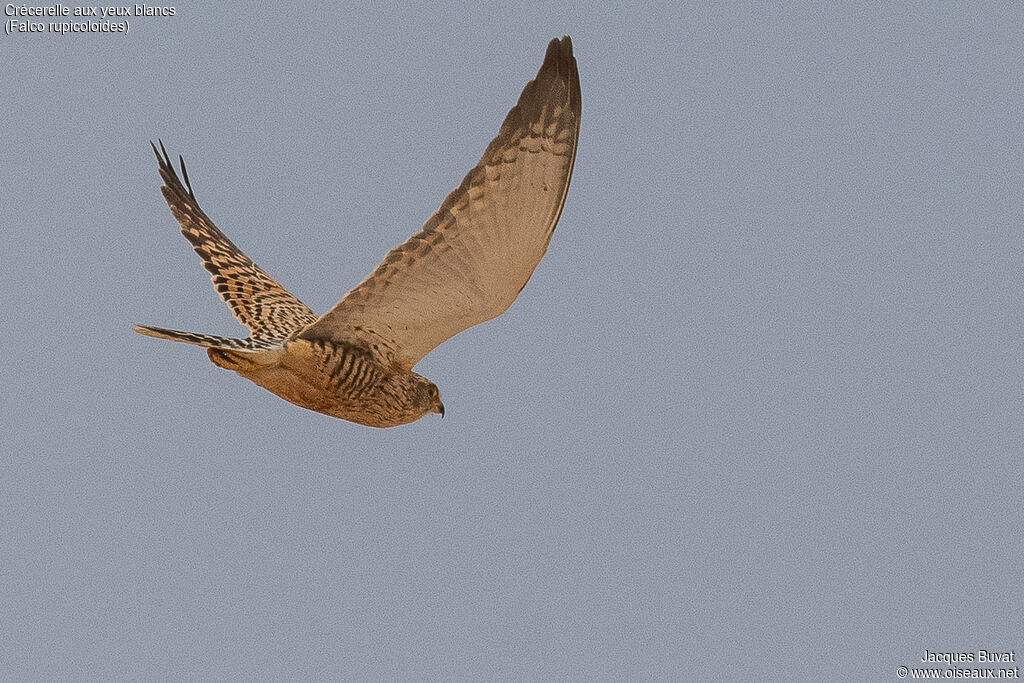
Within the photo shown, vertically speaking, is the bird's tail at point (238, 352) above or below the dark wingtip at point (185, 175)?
below

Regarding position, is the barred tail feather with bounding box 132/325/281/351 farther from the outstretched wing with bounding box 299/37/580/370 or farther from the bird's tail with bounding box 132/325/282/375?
the outstretched wing with bounding box 299/37/580/370

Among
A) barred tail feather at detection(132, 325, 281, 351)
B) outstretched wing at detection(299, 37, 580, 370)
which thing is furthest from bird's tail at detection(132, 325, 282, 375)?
outstretched wing at detection(299, 37, 580, 370)

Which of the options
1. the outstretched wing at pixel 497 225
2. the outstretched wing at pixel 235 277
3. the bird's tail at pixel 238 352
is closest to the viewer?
the outstretched wing at pixel 497 225

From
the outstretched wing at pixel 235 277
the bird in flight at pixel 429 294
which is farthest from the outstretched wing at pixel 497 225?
the outstretched wing at pixel 235 277

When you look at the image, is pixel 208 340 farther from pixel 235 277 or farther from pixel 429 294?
pixel 235 277

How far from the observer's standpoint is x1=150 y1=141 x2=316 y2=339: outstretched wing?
999cm

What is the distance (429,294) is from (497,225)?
2.23 feet

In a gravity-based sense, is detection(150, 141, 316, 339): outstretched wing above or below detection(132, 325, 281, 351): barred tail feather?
above

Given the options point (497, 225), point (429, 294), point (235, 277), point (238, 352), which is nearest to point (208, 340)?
point (238, 352)

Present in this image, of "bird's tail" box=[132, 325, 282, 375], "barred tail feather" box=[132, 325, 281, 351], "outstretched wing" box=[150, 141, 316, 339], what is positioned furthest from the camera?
"outstretched wing" box=[150, 141, 316, 339]

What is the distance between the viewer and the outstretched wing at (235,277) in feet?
32.8

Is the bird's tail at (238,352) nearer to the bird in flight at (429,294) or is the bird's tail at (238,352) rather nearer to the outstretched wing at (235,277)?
the bird in flight at (429,294)

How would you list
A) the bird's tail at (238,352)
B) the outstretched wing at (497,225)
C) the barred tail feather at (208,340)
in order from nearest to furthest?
the barred tail feather at (208,340)
the outstretched wing at (497,225)
the bird's tail at (238,352)

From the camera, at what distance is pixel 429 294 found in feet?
28.2
